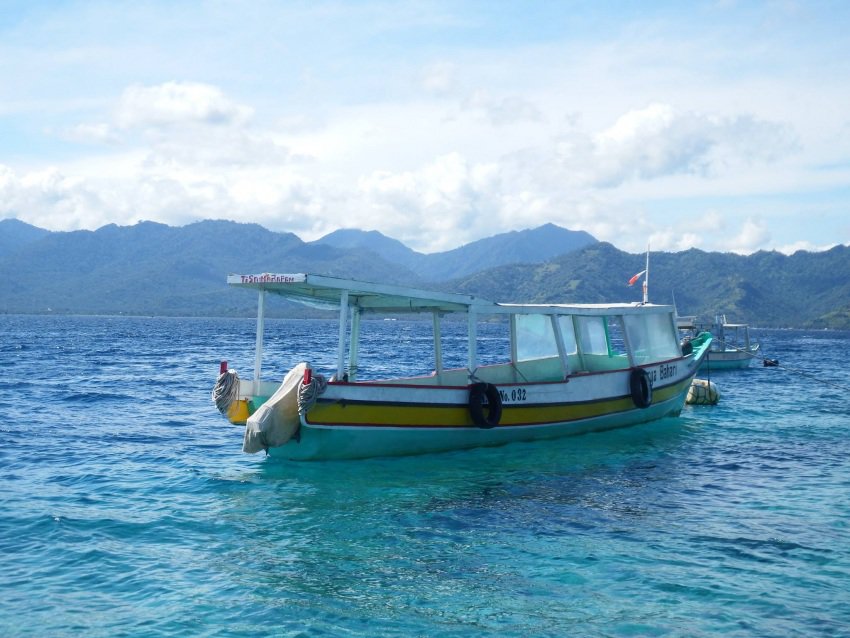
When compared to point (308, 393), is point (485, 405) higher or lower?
lower

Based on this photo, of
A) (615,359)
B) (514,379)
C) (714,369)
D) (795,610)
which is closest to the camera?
(795,610)

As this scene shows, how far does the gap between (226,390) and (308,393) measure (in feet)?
7.71

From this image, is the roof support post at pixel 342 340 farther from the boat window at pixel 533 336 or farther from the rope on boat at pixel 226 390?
the boat window at pixel 533 336

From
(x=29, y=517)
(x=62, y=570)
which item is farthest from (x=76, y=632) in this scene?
(x=29, y=517)

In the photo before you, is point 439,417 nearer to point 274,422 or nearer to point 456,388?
point 456,388

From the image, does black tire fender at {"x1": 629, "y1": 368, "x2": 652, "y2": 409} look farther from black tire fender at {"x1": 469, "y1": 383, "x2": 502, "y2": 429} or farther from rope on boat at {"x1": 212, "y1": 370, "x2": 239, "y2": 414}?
rope on boat at {"x1": 212, "y1": 370, "x2": 239, "y2": 414}

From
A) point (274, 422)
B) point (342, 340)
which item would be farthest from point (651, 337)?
point (274, 422)

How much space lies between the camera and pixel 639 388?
21.5m

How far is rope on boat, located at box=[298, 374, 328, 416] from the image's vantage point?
14680 millimetres

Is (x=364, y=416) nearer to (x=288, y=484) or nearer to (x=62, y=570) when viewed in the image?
(x=288, y=484)

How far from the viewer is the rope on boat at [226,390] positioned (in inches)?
635

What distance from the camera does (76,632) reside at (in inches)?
341

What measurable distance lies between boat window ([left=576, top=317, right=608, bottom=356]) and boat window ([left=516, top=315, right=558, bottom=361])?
131cm

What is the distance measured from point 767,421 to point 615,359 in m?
6.42
